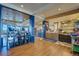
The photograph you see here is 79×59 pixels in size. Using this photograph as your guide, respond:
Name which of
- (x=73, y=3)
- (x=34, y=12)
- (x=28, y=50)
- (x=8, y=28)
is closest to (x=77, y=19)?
(x=73, y=3)

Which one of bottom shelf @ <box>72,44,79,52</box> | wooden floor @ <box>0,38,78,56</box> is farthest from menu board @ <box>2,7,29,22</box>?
bottom shelf @ <box>72,44,79,52</box>

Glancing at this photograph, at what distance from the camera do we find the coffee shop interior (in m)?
2.18

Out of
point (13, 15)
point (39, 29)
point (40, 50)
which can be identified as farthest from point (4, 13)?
point (40, 50)

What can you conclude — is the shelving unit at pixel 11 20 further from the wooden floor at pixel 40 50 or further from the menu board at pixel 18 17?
the wooden floor at pixel 40 50

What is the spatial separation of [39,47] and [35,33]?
1.11 feet

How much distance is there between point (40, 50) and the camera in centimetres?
231

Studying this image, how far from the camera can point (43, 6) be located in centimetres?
227

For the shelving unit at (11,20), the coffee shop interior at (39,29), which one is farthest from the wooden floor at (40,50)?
the shelving unit at (11,20)

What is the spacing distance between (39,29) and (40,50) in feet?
1.58

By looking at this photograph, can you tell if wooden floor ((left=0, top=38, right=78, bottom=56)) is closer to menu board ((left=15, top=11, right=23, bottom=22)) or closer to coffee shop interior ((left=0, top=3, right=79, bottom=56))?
A: coffee shop interior ((left=0, top=3, right=79, bottom=56))

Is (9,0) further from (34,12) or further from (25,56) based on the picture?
(25,56)

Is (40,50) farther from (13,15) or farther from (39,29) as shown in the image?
(13,15)

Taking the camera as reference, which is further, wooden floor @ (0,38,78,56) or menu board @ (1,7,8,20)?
wooden floor @ (0,38,78,56)

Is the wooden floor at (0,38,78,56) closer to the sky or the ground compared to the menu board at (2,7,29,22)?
closer to the ground
